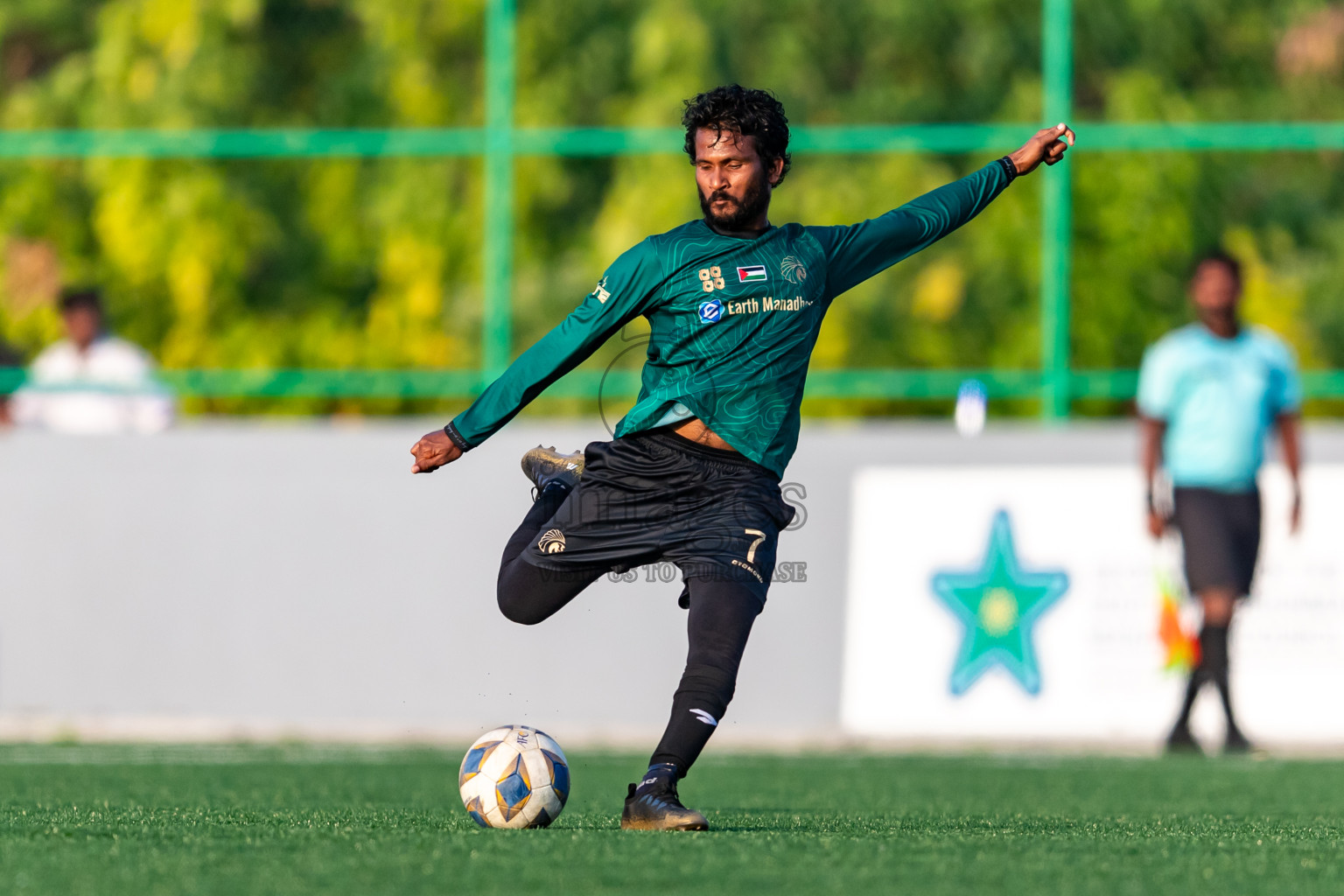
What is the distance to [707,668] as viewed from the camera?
18.2 ft

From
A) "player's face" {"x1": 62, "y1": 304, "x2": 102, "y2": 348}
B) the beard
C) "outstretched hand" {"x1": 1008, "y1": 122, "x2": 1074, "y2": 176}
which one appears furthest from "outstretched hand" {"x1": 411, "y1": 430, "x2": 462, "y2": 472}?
"player's face" {"x1": 62, "y1": 304, "x2": 102, "y2": 348}

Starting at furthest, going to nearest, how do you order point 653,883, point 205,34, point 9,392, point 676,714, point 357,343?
1. point 205,34
2. point 357,343
3. point 9,392
4. point 676,714
5. point 653,883

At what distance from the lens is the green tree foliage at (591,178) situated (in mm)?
13766

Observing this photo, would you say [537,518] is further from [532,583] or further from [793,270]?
[793,270]

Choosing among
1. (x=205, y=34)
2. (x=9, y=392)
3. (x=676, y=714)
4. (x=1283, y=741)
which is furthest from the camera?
(x=205, y=34)

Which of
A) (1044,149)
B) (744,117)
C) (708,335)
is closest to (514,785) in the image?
(708,335)

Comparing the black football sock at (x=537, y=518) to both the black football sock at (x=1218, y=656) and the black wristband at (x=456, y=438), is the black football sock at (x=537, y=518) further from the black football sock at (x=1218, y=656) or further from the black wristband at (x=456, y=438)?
the black football sock at (x=1218, y=656)

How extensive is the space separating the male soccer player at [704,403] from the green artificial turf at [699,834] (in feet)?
2.08

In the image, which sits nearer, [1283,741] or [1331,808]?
[1331,808]

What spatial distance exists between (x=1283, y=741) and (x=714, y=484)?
528 centimetres

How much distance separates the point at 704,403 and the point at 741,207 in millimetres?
522

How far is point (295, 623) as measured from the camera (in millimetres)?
10375

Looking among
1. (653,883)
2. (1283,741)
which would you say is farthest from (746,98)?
(1283,741)

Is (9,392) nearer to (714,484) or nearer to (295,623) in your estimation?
(295,623)
